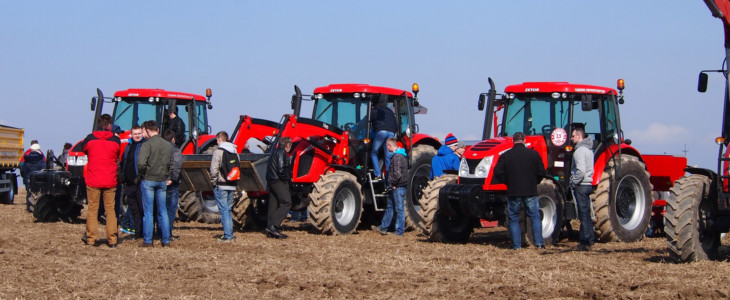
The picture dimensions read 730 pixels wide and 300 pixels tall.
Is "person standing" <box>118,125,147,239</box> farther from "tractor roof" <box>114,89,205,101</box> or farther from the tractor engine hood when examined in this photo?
"tractor roof" <box>114,89,205,101</box>

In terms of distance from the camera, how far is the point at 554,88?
1270 centimetres

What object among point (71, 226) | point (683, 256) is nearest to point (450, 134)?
point (683, 256)

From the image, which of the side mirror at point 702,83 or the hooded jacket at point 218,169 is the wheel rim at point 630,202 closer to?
the side mirror at point 702,83

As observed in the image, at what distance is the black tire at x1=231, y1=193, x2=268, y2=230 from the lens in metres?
14.2

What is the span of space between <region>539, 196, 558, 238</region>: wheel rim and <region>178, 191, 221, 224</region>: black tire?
649 centimetres

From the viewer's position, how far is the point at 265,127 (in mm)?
14555

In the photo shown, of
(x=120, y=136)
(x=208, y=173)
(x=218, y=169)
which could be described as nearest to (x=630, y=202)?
(x=218, y=169)

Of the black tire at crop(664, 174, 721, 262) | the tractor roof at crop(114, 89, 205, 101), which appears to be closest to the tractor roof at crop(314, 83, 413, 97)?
the tractor roof at crop(114, 89, 205, 101)

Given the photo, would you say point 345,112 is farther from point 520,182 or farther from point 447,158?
point 520,182

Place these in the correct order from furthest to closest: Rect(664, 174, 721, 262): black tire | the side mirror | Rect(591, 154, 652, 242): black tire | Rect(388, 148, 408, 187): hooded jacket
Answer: Rect(388, 148, 408, 187): hooded jacket → Rect(591, 154, 652, 242): black tire → the side mirror → Rect(664, 174, 721, 262): black tire

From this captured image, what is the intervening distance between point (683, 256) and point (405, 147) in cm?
637

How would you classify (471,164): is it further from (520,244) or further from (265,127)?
(265,127)

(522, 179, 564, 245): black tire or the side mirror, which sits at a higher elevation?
the side mirror

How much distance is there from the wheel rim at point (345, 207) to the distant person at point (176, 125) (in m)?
4.13
